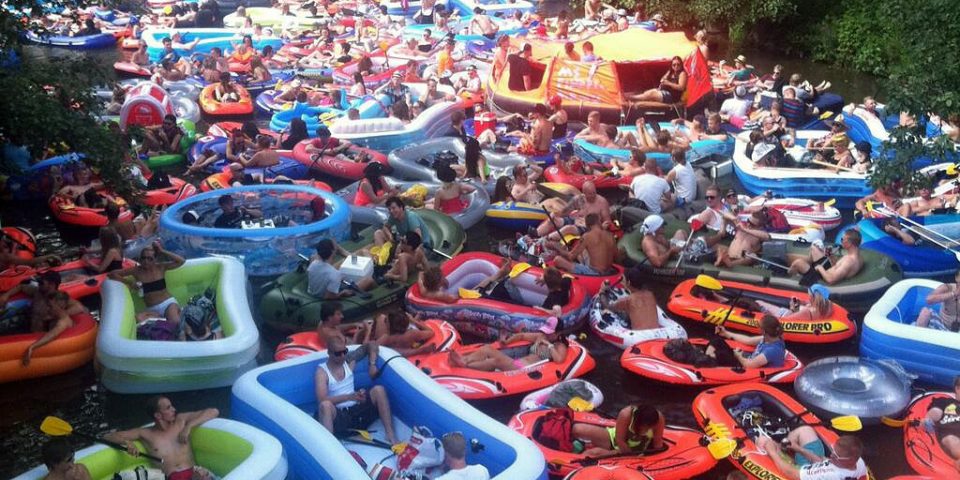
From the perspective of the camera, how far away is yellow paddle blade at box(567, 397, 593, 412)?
8797mm

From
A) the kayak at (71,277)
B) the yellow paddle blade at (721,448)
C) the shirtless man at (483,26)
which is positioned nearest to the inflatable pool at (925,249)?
the yellow paddle blade at (721,448)

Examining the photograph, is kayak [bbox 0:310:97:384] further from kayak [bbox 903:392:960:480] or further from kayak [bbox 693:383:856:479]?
kayak [bbox 903:392:960:480]

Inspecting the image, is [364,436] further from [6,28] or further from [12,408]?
[6,28]

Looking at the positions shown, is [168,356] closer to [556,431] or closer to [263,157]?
[556,431]

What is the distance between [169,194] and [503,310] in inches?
248

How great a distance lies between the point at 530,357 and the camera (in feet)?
31.9

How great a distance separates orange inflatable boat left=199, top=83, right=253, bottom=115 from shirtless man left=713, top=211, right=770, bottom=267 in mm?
11225

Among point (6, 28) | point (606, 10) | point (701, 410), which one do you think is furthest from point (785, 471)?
point (606, 10)

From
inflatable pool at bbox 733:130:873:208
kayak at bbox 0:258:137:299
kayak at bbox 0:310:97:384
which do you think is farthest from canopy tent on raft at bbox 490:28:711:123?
kayak at bbox 0:310:97:384

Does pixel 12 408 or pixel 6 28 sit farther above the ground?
pixel 6 28

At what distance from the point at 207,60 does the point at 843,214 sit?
45.6 feet

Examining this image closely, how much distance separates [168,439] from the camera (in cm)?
780

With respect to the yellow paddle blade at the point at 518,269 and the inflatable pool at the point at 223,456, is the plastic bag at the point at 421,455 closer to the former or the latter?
the inflatable pool at the point at 223,456

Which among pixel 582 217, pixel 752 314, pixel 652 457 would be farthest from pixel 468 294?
pixel 652 457
